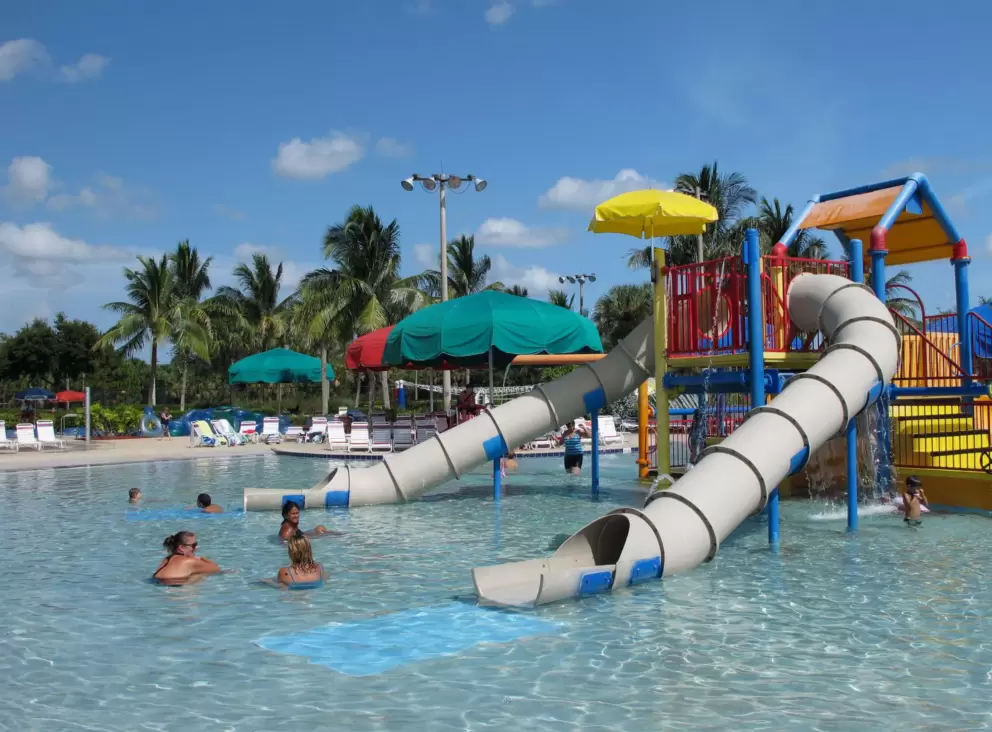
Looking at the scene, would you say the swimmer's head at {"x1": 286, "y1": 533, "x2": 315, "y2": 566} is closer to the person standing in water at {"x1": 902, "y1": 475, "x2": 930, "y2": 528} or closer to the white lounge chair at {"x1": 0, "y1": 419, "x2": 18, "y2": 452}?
the person standing in water at {"x1": 902, "y1": 475, "x2": 930, "y2": 528}

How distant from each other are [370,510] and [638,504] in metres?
3.92

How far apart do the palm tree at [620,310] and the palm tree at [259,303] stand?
1767 cm

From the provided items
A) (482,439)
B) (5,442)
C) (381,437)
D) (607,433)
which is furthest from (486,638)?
(5,442)

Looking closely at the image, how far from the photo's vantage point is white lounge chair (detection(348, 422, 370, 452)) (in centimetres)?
2072

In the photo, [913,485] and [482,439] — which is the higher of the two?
[482,439]

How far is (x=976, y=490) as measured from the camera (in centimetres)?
1146

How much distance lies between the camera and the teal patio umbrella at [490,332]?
1515 cm

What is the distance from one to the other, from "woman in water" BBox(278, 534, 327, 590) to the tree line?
2384 cm

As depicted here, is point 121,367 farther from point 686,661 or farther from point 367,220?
point 686,661

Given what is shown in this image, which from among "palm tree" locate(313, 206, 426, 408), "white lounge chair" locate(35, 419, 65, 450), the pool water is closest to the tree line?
"palm tree" locate(313, 206, 426, 408)

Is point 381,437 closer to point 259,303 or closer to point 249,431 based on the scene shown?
point 249,431

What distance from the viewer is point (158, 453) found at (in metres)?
21.7

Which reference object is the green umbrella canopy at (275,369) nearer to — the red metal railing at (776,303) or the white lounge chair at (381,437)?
the white lounge chair at (381,437)

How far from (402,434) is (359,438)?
127 cm
